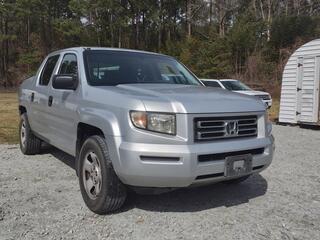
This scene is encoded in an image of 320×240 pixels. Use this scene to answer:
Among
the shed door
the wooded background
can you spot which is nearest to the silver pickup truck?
the shed door

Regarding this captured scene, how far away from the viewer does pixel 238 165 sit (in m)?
4.23

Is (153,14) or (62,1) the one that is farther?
(62,1)

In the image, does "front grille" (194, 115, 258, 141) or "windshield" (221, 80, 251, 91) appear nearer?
"front grille" (194, 115, 258, 141)

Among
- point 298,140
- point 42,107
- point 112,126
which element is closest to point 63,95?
point 42,107

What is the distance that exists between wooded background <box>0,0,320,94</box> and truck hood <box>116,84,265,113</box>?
3206 centimetres

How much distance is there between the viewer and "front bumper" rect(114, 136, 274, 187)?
3.88 meters

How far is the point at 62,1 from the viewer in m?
51.4

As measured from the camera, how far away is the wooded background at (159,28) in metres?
37.0

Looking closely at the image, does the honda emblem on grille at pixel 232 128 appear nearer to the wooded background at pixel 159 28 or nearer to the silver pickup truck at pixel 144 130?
the silver pickup truck at pixel 144 130

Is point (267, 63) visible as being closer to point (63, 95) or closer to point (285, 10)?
point (285, 10)

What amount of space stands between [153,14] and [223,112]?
4392 centimetres

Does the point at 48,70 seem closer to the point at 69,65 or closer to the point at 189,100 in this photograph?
the point at 69,65

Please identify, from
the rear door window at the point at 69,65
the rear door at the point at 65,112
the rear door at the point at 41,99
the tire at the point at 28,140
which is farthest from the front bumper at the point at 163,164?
the tire at the point at 28,140

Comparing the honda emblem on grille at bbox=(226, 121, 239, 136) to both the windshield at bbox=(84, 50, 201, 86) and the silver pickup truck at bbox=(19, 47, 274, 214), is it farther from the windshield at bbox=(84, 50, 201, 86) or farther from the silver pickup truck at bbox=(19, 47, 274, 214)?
the windshield at bbox=(84, 50, 201, 86)
